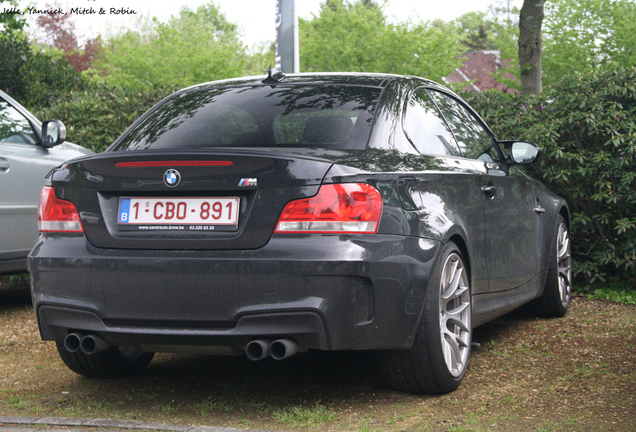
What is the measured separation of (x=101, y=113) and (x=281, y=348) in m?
6.53

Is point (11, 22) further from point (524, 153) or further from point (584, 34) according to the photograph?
point (584, 34)

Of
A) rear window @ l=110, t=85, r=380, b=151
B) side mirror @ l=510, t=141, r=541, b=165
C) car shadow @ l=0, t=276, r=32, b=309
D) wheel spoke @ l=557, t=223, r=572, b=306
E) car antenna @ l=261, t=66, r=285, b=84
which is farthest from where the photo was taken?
car shadow @ l=0, t=276, r=32, b=309

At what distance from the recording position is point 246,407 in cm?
380

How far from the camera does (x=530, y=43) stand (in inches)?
407

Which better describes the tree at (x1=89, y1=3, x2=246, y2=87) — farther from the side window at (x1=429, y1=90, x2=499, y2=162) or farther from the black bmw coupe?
the black bmw coupe

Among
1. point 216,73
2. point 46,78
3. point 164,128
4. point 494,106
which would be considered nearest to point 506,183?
point 164,128

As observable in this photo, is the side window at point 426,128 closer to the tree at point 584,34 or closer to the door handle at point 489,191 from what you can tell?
the door handle at point 489,191

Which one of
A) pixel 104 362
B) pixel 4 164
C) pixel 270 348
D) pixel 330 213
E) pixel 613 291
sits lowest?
pixel 613 291

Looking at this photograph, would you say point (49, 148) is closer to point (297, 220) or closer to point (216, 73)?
point (297, 220)

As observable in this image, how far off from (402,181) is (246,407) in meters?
1.30

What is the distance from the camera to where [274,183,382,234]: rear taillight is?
3289 millimetres

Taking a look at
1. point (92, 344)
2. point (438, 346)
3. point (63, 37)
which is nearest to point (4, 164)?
point (92, 344)

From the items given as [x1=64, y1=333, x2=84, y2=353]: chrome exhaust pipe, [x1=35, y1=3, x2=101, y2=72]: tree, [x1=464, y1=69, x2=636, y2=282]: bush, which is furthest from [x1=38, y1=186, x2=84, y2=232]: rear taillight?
[x1=35, y1=3, x2=101, y2=72]: tree

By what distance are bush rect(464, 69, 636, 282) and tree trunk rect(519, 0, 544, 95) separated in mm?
2796
